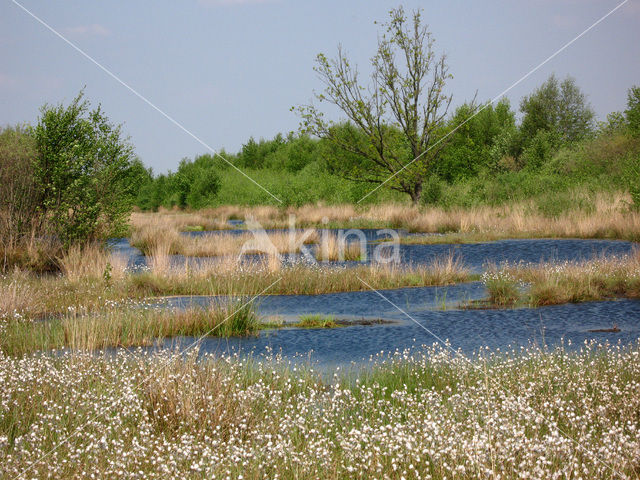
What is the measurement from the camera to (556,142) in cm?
4859

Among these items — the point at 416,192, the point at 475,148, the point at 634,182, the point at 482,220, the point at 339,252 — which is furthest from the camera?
the point at 475,148

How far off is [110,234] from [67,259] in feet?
11.2

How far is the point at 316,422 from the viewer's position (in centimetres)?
486

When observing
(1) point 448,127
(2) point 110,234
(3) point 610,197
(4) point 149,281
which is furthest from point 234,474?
(1) point 448,127

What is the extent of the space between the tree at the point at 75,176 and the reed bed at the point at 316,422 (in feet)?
39.1

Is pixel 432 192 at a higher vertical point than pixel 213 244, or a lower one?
higher

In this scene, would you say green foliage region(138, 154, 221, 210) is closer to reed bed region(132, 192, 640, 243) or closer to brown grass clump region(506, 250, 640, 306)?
reed bed region(132, 192, 640, 243)

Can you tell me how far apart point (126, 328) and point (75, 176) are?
35.6ft

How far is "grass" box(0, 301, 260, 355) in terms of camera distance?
28.5ft

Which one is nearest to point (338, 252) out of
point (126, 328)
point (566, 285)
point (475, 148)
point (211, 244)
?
point (211, 244)

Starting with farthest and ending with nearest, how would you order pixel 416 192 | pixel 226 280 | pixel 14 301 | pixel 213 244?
pixel 416 192 < pixel 213 244 < pixel 226 280 < pixel 14 301

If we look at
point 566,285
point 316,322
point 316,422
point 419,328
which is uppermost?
point 566,285

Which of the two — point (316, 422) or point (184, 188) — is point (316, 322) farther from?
point (184, 188)

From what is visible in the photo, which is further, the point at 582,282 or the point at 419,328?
the point at 582,282
